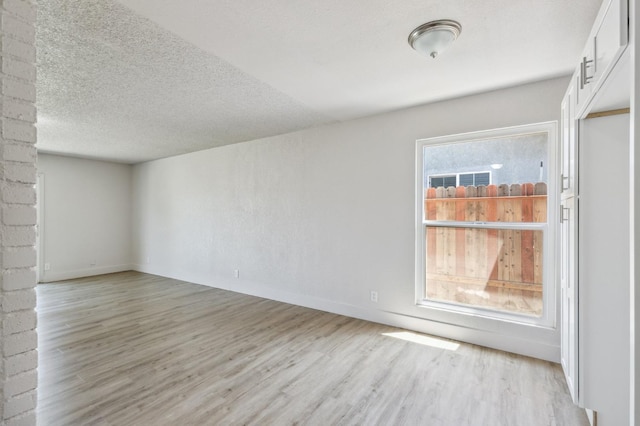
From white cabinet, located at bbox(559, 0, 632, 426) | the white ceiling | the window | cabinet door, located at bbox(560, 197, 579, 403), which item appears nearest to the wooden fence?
the window

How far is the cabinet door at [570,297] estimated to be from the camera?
1.79m

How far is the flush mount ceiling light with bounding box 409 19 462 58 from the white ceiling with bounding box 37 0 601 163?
0.05 meters

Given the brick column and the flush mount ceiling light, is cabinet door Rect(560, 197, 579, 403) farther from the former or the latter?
the brick column

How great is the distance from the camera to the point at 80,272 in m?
6.17

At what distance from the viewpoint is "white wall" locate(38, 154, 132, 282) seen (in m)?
5.78

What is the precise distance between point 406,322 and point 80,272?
6423 mm

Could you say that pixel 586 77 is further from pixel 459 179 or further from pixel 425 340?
pixel 425 340

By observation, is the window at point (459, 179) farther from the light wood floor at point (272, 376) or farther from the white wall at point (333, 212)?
the light wood floor at point (272, 376)

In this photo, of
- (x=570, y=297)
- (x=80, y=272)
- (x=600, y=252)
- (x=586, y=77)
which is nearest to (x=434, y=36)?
(x=586, y=77)

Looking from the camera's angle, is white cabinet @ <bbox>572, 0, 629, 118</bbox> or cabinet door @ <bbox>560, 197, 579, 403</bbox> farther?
cabinet door @ <bbox>560, 197, 579, 403</bbox>

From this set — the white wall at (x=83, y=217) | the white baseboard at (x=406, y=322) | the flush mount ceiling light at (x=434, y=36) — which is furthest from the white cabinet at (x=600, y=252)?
the white wall at (x=83, y=217)

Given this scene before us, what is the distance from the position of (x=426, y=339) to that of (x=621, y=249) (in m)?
1.92

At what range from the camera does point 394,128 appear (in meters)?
3.47

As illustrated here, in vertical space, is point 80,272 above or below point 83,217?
below
